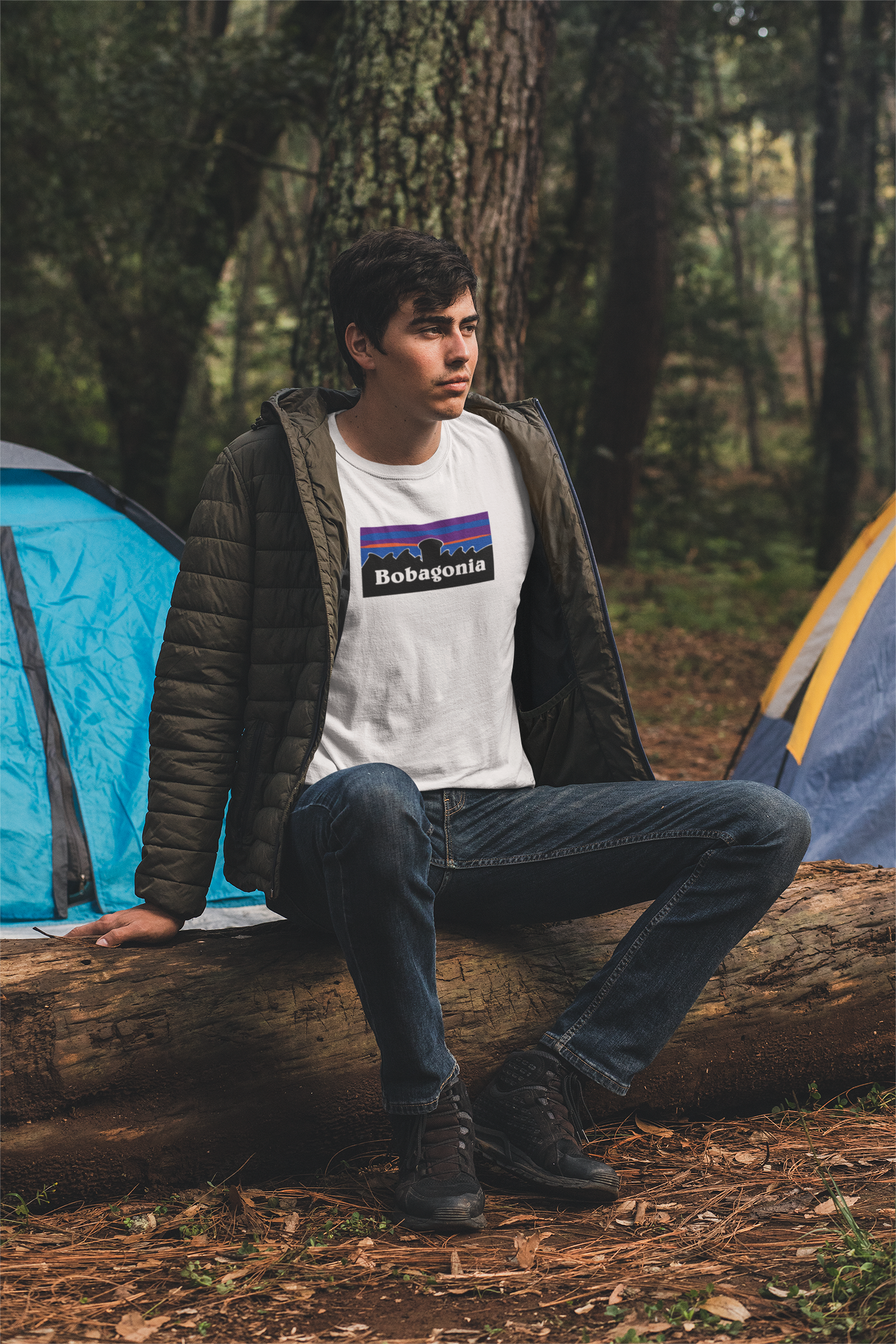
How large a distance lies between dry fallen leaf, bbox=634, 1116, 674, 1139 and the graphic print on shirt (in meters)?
1.28

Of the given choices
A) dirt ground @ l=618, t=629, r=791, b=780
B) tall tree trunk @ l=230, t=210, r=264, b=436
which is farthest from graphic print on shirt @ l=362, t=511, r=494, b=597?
tall tree trunk @ l=230, t=210, r=264, b=436

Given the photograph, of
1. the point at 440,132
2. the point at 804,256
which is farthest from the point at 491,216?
the point at 804,256

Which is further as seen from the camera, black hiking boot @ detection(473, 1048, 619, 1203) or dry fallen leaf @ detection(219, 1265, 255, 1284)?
black hiking boot @ detection(473, 1048, 619, 1203)

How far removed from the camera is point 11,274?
930 centimetres

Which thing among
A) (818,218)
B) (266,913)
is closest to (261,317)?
(818,218)

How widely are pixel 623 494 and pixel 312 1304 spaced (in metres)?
9.96

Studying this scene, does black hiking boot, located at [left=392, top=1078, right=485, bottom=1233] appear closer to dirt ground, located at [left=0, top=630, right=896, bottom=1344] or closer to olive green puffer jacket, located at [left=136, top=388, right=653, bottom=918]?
dirt ground, located at [left=0, top=630, right=896, bottom=1344]

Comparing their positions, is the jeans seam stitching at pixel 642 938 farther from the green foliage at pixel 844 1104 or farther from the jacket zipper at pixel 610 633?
the green foliage at pixel 844 1104

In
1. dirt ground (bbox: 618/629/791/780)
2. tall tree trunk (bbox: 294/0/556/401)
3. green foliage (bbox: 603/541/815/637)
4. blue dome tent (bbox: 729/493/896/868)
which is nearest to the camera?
blue dome tent (bbox: 729/493/896/868)

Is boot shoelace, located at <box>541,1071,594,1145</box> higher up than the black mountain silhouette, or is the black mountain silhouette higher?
the black mountain silhouette

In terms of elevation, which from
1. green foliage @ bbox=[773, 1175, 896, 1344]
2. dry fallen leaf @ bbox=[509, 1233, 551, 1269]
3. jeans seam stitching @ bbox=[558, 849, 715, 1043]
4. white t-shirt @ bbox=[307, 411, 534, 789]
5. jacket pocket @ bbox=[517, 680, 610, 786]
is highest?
white t-shirt @ bbox=[307, 411, 534, 789]

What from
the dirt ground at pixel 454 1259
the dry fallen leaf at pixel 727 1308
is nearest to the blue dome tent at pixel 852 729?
the dirt ground at pixel 454 1259

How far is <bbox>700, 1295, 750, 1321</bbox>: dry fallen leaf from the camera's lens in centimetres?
179

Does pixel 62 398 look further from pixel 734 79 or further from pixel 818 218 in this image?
pixel 734 79
